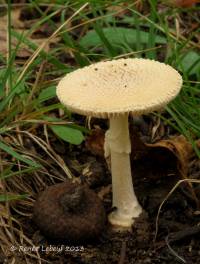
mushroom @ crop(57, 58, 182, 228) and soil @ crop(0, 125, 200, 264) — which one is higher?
mushroom @ crop(57, 58, 182, 228)

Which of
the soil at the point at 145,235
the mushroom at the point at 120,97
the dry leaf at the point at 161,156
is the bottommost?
the soil at the point at 145,235

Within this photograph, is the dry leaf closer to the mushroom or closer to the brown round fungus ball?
the mushroom

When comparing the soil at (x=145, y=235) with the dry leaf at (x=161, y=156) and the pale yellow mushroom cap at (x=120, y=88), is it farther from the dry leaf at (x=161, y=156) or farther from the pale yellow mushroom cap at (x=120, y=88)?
the pale yellow mushroom cap at (x=120, y=88)

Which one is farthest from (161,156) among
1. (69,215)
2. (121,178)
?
(69,215)

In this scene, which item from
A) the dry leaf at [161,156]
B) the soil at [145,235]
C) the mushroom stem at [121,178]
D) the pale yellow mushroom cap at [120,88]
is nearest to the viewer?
the pale yellow mushroom cap at [120,88]

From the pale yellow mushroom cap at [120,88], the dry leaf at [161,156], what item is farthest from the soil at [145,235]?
the pale yellow mushroom cap at [120,88]

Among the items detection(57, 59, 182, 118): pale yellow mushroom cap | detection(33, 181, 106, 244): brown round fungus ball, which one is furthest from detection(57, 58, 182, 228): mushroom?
detection(33, 181, 106, 244): brown round fungus ball
